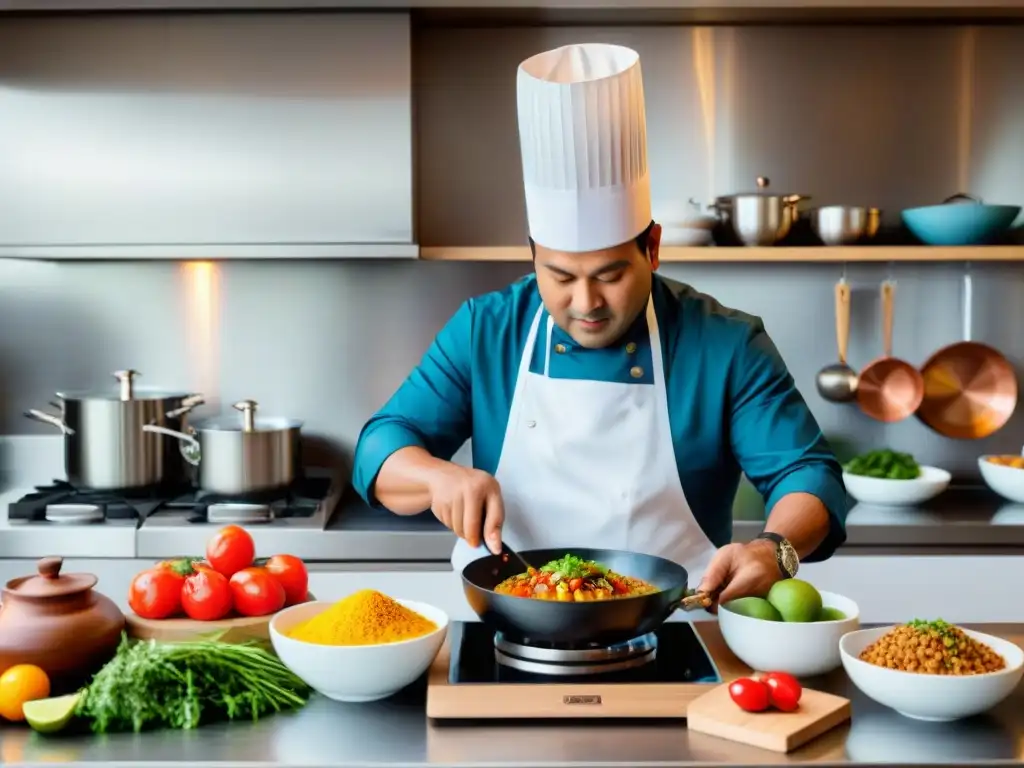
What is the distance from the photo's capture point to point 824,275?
3.38 m

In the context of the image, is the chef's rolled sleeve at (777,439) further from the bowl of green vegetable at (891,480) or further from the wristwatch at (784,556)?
the bowl of green vegetable at (891,480)

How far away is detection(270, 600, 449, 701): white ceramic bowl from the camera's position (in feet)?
4.61

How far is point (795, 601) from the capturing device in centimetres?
153

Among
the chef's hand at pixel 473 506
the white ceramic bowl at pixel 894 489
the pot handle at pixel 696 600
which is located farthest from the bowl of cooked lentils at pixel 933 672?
the white ceramic bowl at pixel 894 489

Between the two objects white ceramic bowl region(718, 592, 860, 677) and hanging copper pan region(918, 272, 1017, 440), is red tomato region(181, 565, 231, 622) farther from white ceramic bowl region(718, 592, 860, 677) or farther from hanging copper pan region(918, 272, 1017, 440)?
hanging copper pan region(918, 272, 1017, 440)

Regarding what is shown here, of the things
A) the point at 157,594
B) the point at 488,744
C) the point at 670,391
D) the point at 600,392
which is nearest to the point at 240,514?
the point at 600,392

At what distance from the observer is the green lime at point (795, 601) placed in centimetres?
153

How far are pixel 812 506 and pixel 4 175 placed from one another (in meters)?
2.23

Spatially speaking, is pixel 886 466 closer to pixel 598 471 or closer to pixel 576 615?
pixel 598 471

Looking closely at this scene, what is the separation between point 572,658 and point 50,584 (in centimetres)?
66

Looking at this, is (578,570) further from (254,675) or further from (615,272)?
(615,272)

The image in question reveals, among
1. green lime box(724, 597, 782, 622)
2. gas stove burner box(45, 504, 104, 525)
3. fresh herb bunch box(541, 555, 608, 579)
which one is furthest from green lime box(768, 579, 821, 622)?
gas stove burner box(45, 504, 104, 525)

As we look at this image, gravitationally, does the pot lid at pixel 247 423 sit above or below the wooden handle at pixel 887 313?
below

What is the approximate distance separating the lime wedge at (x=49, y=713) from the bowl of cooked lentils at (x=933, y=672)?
2.99ft
